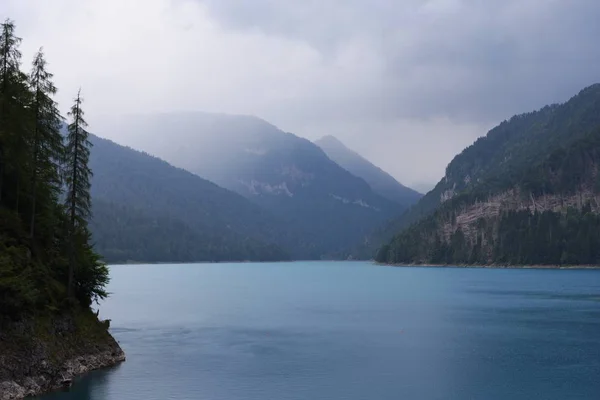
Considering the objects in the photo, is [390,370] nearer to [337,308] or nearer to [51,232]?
[51,232]

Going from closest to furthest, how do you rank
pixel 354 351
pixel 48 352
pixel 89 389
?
1. pixel 48 352
2. pixel 89 389
3. pixel 354 351

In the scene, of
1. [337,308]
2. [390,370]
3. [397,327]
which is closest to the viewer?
[390,370]

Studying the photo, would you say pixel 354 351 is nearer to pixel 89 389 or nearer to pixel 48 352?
pixel 89 389

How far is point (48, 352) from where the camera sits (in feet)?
180

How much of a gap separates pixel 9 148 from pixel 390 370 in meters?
44.4

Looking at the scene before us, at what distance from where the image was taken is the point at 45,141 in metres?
66.8

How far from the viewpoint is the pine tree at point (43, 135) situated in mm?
63719

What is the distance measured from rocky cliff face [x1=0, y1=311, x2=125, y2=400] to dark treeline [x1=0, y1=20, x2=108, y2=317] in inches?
84.3

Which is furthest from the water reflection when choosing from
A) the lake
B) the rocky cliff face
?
the rocky cliff face

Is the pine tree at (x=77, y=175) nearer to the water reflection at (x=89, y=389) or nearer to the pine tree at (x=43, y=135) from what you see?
the pine tree at (x=43, y=135)

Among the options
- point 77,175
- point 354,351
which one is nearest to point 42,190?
point 77,175

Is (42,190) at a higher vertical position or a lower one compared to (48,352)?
higher

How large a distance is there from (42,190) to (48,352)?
18.4 metres

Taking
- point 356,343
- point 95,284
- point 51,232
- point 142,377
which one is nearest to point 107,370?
point 142,377
